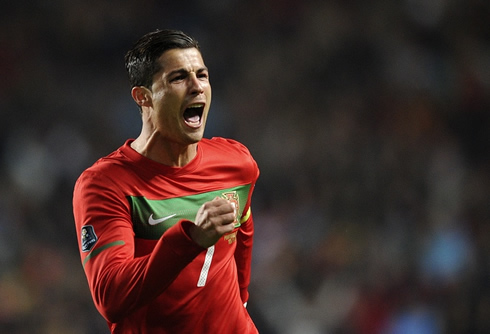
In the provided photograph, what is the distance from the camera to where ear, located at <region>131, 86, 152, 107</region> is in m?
1.90

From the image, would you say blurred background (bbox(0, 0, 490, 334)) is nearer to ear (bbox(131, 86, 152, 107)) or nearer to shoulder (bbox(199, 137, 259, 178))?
shoulder (bbox(199, 137, 259, 178))

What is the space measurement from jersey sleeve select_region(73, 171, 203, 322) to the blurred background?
1951 millimetres

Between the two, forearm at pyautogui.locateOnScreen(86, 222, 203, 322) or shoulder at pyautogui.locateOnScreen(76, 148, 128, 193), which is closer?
forearm at pyautogui.locateOnScreen(86, 222, 203, 322)

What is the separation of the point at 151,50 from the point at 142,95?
0.43ft

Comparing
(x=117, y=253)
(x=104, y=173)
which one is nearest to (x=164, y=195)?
(x=104, y=173)

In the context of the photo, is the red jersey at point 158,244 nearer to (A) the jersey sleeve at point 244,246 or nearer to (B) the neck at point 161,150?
(B) the neck at point 161,150

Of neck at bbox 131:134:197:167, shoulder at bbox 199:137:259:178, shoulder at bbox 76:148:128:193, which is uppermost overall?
neck at bbox 131:134:197:167

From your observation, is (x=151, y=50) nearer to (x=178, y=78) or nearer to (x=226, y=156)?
(x=178, y=78)

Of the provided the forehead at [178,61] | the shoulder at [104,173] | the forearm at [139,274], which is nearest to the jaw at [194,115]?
the forehead at [178,61]

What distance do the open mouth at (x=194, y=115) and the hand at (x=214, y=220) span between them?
0.50 metres

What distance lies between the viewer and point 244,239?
2338 mm

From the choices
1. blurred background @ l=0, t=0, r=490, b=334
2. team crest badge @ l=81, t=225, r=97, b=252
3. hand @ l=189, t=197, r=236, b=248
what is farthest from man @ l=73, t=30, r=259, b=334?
blurred background @ l=0, t=0, r=490, b=334

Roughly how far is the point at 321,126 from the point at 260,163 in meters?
0.41

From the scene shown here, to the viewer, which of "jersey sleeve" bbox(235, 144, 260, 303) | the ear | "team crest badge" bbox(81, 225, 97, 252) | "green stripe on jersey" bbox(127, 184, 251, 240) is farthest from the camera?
"jersey sleeve" bbox(235, 144, 260, 303)
